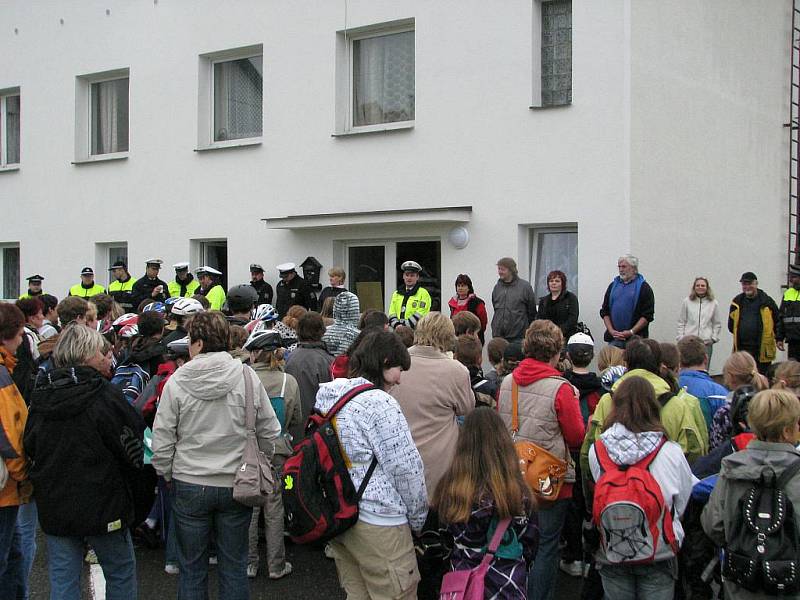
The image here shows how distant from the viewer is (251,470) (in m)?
4.86

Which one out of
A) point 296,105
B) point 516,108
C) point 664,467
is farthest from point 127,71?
point 664,467

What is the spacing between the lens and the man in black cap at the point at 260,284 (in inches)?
537

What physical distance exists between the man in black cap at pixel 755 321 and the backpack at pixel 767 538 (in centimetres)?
873

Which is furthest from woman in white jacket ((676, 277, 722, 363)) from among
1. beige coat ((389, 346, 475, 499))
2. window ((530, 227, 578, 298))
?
beige coat ((389, 346, 475, 499))

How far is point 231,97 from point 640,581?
12197mm

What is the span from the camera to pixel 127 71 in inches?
634

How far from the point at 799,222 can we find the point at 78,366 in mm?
13143

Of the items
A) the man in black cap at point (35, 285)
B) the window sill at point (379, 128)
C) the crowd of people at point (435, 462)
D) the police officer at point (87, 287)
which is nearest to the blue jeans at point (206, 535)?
the crowd of people at point (435, 462)

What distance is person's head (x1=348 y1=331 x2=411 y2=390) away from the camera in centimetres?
442

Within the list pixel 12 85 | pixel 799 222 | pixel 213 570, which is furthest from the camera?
pixel 12 85

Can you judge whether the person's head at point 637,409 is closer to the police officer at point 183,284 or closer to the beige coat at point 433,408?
the beige coat at point 433,408

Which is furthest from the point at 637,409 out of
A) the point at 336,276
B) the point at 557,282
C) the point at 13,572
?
the point at 336,276

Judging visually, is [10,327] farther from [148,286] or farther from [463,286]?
[148,286]

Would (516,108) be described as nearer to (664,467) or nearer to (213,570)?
(213,570)
